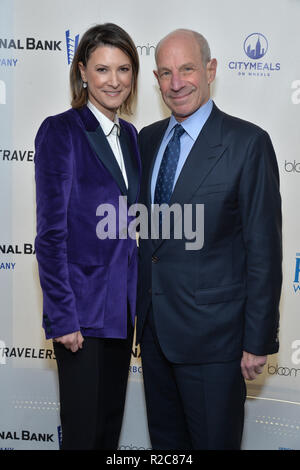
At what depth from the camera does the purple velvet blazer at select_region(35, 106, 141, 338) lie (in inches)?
72.4

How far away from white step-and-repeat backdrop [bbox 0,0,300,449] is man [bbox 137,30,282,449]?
75 cm

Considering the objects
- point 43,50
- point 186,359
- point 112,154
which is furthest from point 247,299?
point 43,50

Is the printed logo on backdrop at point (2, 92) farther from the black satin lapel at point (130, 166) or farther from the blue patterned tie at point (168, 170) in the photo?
the blue patterned tie at point (168, 170)

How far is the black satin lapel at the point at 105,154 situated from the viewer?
1898mm

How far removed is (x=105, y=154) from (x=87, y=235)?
0.30 metres

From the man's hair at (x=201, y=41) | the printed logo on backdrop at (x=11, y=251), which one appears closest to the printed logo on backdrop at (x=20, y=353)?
the printed logo on backdrop at (x=11, y=251)

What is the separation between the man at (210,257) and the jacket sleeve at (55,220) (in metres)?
0.30

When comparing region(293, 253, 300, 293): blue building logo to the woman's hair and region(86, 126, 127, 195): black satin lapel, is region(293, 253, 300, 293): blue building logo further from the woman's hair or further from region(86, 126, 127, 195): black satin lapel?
the woman's hair

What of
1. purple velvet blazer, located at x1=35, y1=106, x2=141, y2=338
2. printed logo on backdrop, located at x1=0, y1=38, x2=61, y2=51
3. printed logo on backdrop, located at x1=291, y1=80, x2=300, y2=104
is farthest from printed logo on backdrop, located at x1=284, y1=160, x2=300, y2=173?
printed logo on backdrop, located at x1=0, y1=38, x2=61, y2=51

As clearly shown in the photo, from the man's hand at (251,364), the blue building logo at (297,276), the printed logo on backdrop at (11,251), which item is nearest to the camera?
the man's hand at (251,364)

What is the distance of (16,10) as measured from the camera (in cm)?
266

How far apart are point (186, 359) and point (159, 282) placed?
297 millimetres
